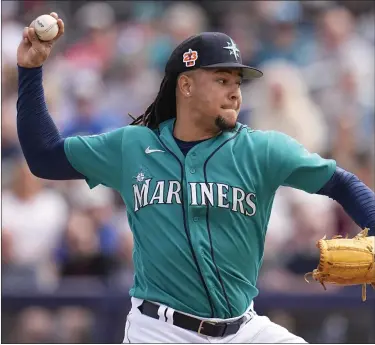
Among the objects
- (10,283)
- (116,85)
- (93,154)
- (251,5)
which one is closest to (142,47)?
(116,85)

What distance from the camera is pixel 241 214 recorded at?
479 cm

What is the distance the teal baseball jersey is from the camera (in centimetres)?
477

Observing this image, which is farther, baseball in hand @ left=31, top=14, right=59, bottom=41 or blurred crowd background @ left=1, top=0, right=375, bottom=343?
blurred crowd background @ left=1, top=0, right=375, bottom=343

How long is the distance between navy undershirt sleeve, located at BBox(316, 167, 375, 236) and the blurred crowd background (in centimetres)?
353

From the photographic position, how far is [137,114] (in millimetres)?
10812

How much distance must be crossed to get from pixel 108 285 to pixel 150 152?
365 cm

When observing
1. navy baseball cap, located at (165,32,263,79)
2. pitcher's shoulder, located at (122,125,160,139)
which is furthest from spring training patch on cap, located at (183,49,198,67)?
pitcher's shoulder, located at (122,125,160,139)

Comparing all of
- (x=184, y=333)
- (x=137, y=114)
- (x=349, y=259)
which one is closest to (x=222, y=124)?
(x=349, y=259)

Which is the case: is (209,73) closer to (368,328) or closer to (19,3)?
(368,328)

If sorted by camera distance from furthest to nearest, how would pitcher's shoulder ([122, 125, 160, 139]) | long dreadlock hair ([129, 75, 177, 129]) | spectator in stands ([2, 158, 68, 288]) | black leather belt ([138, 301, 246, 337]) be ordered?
spectator in stands ([2, 158, 68, 288])
long dreadlock hair ([129, 75, 177, 129])
pitcher's shoulder ([122, 125, 160, 139])
black leather belt ([138, 301, 246, 337])

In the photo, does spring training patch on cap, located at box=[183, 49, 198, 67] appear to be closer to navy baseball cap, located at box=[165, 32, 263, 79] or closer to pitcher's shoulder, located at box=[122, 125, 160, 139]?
navy baseball cap, located at box=[165, 32, 263, 79]

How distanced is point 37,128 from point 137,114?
5778mm

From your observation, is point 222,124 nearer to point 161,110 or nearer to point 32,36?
point 161,110

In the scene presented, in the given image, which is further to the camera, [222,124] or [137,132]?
[137,132]
